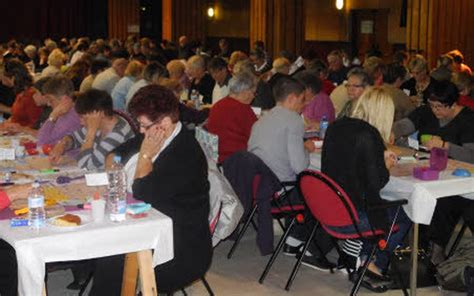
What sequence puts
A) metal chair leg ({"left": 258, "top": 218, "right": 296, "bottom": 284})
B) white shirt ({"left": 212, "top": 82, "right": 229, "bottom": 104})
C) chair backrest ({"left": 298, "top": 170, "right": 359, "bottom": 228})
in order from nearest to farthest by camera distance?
chair backrest ({"left": 298, "top": 170, "right": 359, "bottom": 228}) → metal chair leg ({"left": 258, "top": 218, "right": 296, "bottom": 284}) → white shirt ({"left": 212, "top": 82, "right": 229, "bottom": 104})

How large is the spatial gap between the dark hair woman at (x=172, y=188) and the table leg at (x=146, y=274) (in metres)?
0.18

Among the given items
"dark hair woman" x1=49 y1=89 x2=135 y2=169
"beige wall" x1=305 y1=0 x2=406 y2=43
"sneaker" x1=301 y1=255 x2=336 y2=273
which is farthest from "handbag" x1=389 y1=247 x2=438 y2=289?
"beige wall" x1=305 y1=0 x2=406 y2=43

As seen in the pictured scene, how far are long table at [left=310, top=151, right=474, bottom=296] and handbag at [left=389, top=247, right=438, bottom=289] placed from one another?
0.92ft

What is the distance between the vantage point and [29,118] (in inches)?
286

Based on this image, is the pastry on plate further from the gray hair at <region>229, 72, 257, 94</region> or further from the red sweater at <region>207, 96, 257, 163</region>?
the gray hair at <region>229, 72, 257, 94</region>

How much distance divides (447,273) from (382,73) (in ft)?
12.4

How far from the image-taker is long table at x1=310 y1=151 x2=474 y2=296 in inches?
180

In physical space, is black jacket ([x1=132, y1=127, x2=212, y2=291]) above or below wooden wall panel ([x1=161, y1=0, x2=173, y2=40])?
below

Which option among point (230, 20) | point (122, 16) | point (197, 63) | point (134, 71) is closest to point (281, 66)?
point (197, 63)

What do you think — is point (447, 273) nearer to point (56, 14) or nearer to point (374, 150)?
point (374, 150)

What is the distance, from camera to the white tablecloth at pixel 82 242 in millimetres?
3344

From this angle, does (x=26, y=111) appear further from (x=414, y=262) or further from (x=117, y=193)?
(x=414, y=262)

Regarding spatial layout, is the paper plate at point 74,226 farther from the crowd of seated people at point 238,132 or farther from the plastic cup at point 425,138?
the plastic cup at point 425,138

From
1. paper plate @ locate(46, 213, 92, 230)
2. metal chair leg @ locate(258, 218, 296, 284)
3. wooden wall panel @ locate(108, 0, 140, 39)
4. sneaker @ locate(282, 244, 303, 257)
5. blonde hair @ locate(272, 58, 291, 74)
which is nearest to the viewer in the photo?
paper plate @ locate(46, 213, 92, 230)
